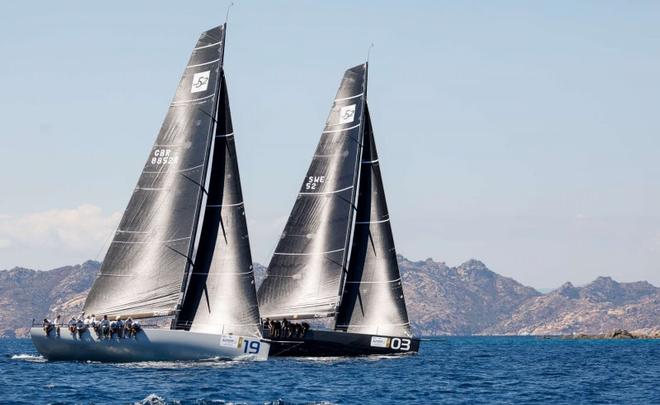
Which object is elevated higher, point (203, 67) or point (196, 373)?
point (203, 67)

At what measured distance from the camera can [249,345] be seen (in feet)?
195

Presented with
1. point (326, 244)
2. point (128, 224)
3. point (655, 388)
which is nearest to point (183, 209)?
point (128, 224)

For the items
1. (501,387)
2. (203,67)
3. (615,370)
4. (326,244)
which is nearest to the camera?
(501,387)

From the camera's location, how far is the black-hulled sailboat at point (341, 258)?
69.2 metres

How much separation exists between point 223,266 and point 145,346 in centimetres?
638

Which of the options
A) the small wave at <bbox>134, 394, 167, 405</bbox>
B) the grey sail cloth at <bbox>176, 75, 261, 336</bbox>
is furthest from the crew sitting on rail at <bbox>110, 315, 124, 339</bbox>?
the small wave at <bbox>134, 394, 167, 405</bbox>

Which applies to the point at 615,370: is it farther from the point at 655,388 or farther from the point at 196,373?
the point at 196,373

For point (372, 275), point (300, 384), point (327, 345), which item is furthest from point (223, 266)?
point (372, 275)

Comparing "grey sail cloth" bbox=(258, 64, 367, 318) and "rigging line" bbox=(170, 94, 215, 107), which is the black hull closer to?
"grey sail cloth" bbox=(258, 64, 367, 318)

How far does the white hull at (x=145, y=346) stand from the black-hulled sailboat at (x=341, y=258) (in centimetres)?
1030

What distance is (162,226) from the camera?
58875 mm

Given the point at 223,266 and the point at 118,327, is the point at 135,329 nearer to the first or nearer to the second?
the point at 118,327

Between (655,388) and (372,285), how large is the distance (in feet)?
62.3

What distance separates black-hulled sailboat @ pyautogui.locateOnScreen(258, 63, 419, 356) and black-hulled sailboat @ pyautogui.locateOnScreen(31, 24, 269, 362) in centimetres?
916
